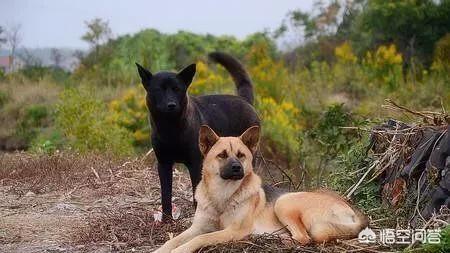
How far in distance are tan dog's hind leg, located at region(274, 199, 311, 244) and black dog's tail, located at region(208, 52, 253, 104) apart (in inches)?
113

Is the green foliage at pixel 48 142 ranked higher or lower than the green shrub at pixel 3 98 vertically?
lower

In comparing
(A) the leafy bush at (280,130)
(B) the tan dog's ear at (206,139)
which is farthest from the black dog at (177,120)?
(A) the leafy bush at (280,130)

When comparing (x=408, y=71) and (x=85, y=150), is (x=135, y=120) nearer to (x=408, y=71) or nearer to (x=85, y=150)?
(x=85, y=150)

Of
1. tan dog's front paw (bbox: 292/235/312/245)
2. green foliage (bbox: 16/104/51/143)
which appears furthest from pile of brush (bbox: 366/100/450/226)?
green foliage (bbox: 16/104/51/143)

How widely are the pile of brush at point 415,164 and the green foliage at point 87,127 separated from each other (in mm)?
5940

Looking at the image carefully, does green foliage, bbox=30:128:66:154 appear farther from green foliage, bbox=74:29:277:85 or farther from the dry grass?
green foliage, bbox=74:29:277:85

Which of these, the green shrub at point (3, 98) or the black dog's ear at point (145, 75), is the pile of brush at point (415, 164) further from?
the green shrub at point (3, 98)

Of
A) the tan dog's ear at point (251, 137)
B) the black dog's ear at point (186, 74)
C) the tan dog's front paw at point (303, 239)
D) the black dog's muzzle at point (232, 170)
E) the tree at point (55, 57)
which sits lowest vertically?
the tan dog's front paw at point (303, 239)

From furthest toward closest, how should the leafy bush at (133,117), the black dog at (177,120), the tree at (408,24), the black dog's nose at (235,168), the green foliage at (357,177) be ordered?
the tree at (408,24), the leafy bush at (133,117), the green foliage at (357,177), the black dog at (177,120), the black dog's nose at (235,168)

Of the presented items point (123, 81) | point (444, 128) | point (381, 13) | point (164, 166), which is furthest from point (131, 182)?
point (381, 13)

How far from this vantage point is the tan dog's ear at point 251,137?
20.9ft

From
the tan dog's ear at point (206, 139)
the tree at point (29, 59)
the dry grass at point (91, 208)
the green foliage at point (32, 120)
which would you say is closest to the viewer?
the tan dog's ear at point (206, 139)

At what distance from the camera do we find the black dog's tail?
901 cm

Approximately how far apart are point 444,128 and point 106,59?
57.0ft
